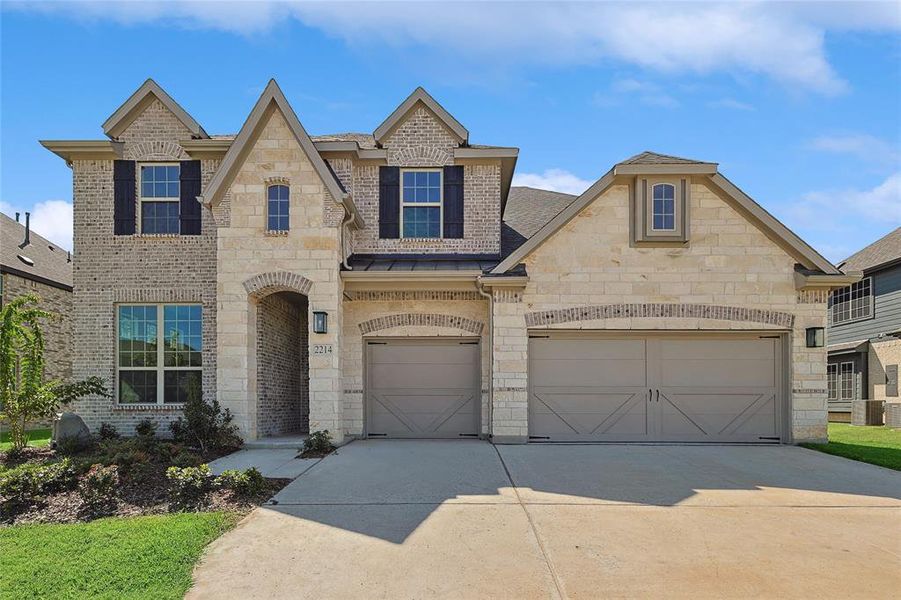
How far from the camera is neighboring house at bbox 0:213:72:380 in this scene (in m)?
18.7

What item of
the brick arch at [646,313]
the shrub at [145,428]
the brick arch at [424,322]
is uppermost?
the brick arch at [646,313]

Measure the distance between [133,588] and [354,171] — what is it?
10923 millimetres

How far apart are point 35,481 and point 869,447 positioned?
1532 centimetres

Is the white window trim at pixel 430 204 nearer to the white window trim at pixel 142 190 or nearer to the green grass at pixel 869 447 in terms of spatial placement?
the white window trim at pixel 142 190

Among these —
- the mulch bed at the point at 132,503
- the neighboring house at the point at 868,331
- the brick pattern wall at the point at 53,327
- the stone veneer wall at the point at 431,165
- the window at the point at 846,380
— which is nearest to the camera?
the mulch bed at the point at 132,503

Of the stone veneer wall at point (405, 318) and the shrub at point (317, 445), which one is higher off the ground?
the stone veneer wall at point (405, 318)

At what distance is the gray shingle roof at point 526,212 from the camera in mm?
15891

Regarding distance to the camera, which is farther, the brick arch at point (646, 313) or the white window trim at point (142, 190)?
the white window trim at point (142, 190)

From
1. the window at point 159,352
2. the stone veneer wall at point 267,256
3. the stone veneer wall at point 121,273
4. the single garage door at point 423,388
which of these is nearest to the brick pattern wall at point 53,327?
the stone veneer wall at point 121,273

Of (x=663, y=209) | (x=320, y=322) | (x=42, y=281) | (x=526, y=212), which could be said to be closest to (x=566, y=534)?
(x=320, y=322)

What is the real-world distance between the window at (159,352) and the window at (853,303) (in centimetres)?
2266

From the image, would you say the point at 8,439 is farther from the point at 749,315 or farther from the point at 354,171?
the point at 749,315

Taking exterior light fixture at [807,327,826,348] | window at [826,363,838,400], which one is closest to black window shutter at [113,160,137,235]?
exterior light fixture at [807,327,826,348]

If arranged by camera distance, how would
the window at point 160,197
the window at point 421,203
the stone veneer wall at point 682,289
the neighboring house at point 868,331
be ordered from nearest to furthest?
1. the stone veneer wall at point 682,289
2. the window at point 160,197
3. the window at point 421,203
4. the neighboring house at point 868,331
